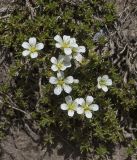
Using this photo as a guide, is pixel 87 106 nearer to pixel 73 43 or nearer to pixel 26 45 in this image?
pixel 73 43

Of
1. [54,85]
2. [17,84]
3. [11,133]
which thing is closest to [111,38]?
[54,85]

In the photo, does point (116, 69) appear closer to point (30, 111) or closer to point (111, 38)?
point (111, 38)

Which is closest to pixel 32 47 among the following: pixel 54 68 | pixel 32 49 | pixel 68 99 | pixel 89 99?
pixel 32 49

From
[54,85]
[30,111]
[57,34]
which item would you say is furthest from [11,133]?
[57,34]

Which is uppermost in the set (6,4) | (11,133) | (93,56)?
(6,4)

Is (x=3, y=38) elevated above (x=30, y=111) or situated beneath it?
elevated above

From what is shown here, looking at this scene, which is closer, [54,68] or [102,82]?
[54,68]

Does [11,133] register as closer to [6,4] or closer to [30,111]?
[30,111]
